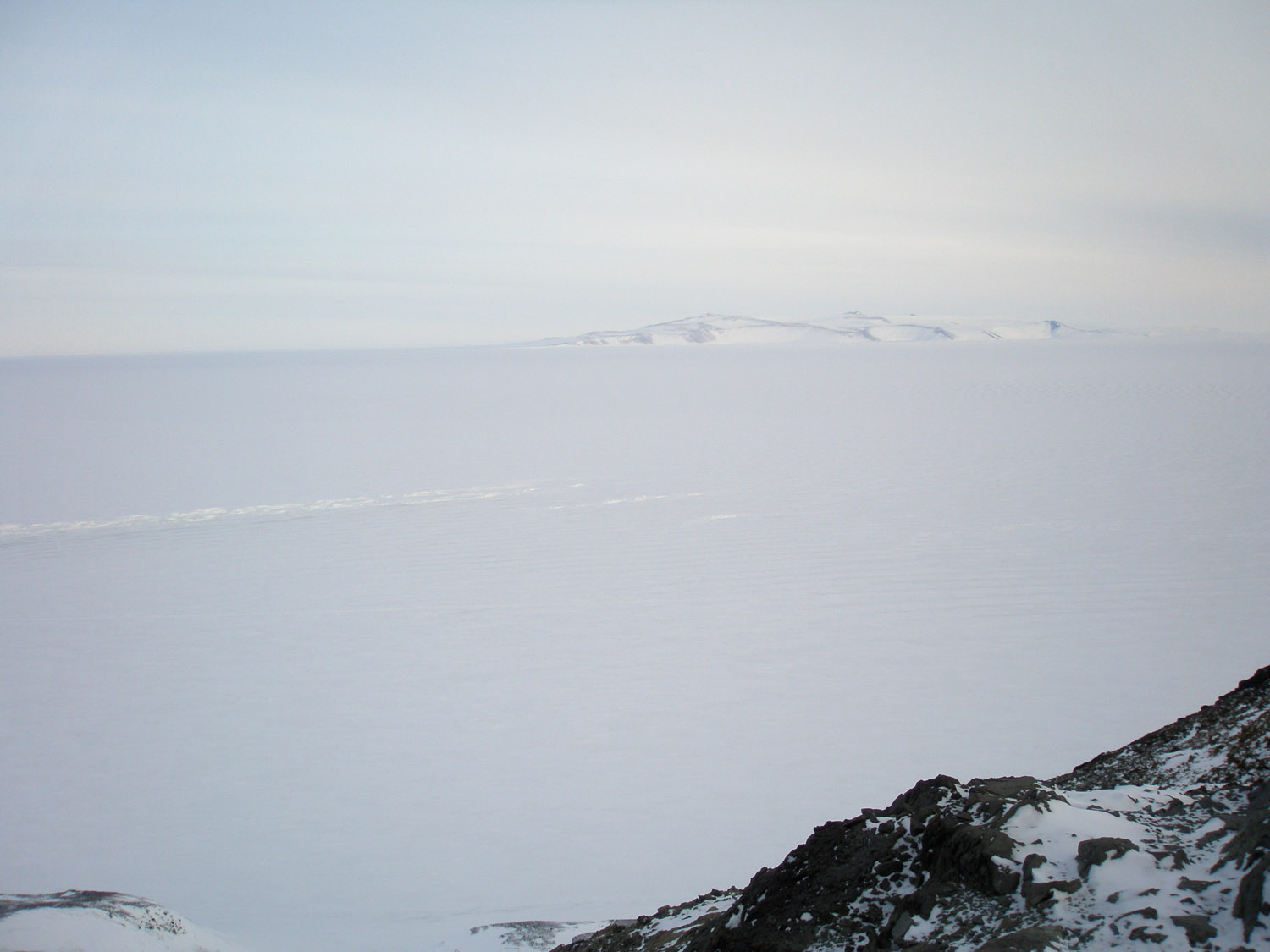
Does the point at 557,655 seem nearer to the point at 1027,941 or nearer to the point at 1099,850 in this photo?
the point at 1099,850

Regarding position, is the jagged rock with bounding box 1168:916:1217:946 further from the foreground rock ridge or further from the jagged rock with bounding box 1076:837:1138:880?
the jagged rock with bounding box 1076:837:1138:880

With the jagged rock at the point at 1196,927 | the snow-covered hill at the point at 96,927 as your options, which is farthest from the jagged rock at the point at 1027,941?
the snow-covered hill at the point at 96,927

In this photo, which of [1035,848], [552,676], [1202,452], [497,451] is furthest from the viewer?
[497,451]

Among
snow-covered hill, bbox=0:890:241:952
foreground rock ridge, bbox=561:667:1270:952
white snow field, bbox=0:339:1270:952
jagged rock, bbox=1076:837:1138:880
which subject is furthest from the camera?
white snow field, bbox=0:339:1270:952

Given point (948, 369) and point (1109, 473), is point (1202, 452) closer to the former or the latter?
point (1109, 473)

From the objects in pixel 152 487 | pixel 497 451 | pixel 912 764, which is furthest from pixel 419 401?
pixel 912 764

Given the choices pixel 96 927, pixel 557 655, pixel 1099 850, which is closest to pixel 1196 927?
pixel 1099 850

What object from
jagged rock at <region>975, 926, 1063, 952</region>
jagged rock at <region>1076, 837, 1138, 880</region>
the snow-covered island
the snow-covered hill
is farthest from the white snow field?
jagged rock at <region>975, 926, 1063, 952</region>
